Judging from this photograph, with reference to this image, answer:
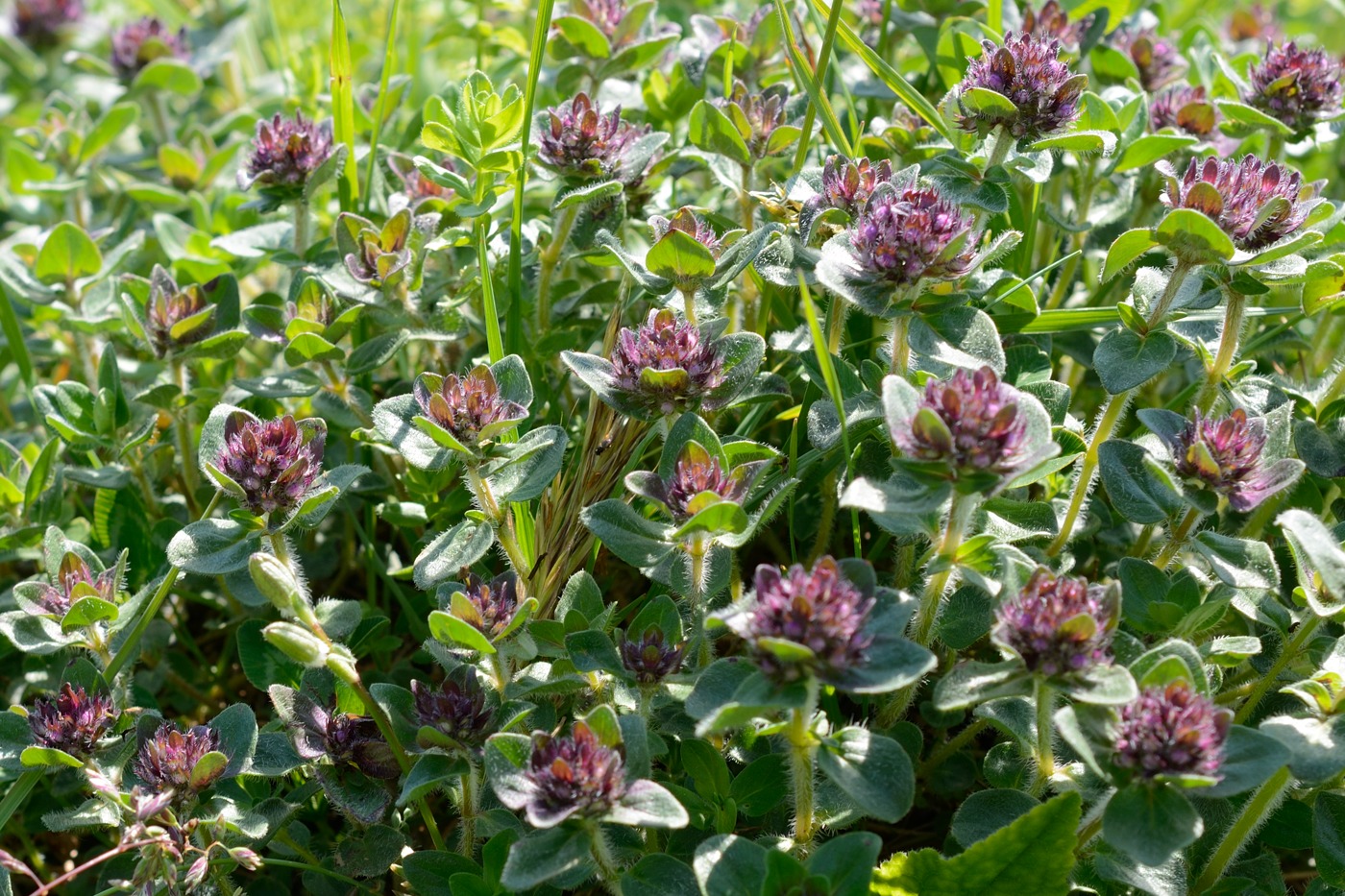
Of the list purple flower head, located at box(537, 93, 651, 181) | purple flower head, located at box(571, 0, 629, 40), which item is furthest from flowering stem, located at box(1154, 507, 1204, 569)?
purple flower head, located at box(571, 0, 629, 40)

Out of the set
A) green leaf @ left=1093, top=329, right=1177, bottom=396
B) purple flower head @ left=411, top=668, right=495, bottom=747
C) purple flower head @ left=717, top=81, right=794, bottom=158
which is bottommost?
purple flower head @ left=411, top=668, right=495, bottom=747

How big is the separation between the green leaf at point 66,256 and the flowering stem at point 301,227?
679 millimetres

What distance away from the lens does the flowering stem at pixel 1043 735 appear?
2088mm

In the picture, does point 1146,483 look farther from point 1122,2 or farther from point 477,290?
point 1122,2

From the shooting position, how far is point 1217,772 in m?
1.97

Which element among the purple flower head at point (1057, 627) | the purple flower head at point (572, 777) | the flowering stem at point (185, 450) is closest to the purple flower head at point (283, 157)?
the flowering stem at point (185, 450)

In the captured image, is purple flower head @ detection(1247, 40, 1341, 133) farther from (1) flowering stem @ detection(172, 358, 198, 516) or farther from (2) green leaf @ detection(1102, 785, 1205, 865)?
(1) flowering stem @ detection(172, 358, 198, 516)

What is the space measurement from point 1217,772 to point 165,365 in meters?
2.75

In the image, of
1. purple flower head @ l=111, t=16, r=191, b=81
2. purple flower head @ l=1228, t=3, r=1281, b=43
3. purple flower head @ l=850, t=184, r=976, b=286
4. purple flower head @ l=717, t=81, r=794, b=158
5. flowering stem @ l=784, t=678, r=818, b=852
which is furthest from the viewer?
purple flower head @ l=1228, t=3, r=1281, b=43

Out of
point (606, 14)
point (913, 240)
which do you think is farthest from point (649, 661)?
point (606, 14)

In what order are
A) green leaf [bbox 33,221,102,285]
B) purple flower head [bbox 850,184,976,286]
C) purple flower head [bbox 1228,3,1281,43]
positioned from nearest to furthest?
purple flower head [bbox 850,184,976,286]
green leaf [bbox 33,221,102,285]
purple flower head [bbox 1228,3,1281,43]

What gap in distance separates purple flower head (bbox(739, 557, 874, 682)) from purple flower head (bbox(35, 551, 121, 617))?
150 centimetres

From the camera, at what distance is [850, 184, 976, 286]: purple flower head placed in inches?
91.0

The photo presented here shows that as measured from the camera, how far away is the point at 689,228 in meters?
2.60
